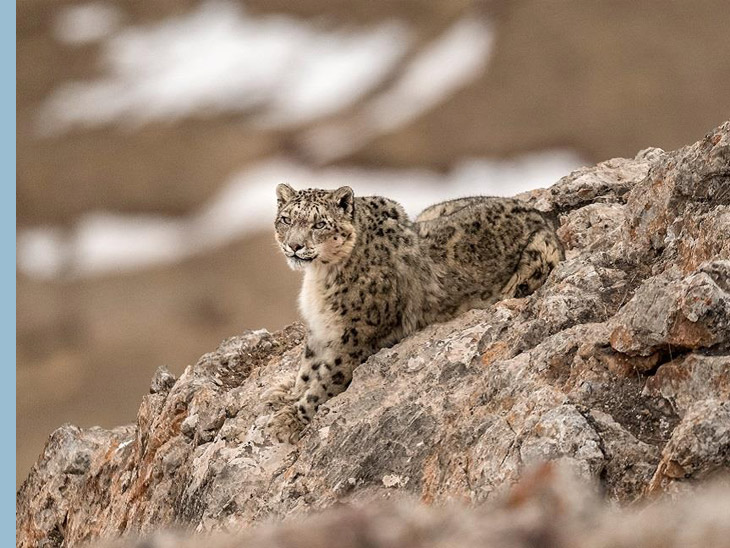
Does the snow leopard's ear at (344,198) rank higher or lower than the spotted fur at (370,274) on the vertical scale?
higher

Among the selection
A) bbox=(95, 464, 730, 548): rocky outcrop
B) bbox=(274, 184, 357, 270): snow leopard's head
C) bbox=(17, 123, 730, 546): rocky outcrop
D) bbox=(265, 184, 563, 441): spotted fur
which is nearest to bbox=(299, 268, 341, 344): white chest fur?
bbox=(265, 184, 563, 441): spotted fur

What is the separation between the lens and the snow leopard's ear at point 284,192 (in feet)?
30.6

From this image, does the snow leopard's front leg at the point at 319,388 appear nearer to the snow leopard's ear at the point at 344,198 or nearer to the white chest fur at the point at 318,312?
the white chest fur at the point at 318,312

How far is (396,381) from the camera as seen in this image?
8.59m

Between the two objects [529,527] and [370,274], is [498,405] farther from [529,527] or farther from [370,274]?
[529,527]

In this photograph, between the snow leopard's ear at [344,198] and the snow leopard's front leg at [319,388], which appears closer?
the snow leopard's front leg at [319,388]

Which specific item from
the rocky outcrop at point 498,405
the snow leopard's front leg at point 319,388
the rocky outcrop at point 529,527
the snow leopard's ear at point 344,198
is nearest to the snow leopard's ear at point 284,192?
the snow leopard's ear at point 344,198

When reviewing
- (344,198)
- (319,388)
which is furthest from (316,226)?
(319,388)

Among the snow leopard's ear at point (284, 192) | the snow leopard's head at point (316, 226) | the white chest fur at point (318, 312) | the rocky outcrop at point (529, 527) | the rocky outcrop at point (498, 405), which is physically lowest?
the rocky outcrop at point (529, 527)

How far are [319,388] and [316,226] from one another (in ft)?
4.31

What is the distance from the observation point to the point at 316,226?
9047mm

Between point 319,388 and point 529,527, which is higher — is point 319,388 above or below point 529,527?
above

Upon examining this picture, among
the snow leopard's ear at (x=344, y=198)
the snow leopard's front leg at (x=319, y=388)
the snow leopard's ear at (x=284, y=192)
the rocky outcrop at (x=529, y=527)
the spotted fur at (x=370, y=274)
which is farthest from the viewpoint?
the snow leopard's ear at (x=284, y=192)

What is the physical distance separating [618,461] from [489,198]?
454 centimetres
